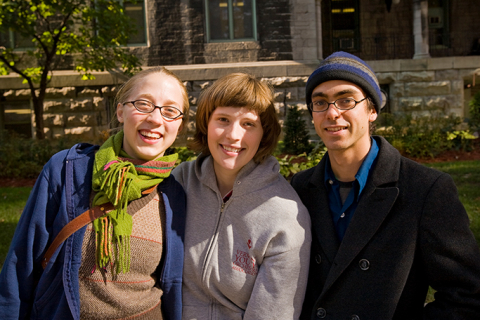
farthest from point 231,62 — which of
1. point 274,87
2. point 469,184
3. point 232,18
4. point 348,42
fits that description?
point 469,184

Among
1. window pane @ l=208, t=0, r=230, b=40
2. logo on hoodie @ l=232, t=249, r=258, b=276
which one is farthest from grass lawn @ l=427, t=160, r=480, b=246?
window pane @ l=208, t=0, r=230, b=40

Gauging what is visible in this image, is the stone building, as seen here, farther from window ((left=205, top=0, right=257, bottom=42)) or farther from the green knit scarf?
the green knit scarf

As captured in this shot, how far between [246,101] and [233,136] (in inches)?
8.8

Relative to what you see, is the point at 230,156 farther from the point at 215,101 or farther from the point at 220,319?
the point at 220,319

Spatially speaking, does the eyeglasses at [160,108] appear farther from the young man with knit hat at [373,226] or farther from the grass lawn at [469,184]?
the grass lawn at [469,184]

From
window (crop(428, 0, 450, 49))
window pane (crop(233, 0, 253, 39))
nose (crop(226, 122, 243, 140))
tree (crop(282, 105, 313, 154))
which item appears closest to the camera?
nose (crop(226, 122, 243, 140))

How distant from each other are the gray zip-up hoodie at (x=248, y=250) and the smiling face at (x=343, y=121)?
16.1 inches

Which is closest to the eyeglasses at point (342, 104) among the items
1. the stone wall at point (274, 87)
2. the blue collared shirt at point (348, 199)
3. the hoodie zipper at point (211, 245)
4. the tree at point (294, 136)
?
the blue collared shirt at point (348, 199)

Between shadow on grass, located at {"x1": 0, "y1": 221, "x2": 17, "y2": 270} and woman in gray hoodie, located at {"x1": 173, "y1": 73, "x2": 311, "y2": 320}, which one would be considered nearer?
woman in gray hoodie, located at {"x1": 173, "y1": 73, "x2": 311, "y2": 320}

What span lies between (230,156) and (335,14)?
43.6 feet

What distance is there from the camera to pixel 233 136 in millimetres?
2400

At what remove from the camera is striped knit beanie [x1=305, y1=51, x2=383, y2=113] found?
2268 mm

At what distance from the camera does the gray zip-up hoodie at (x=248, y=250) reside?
2.18 m

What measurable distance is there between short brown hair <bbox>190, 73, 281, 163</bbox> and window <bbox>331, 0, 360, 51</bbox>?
41.3ft
